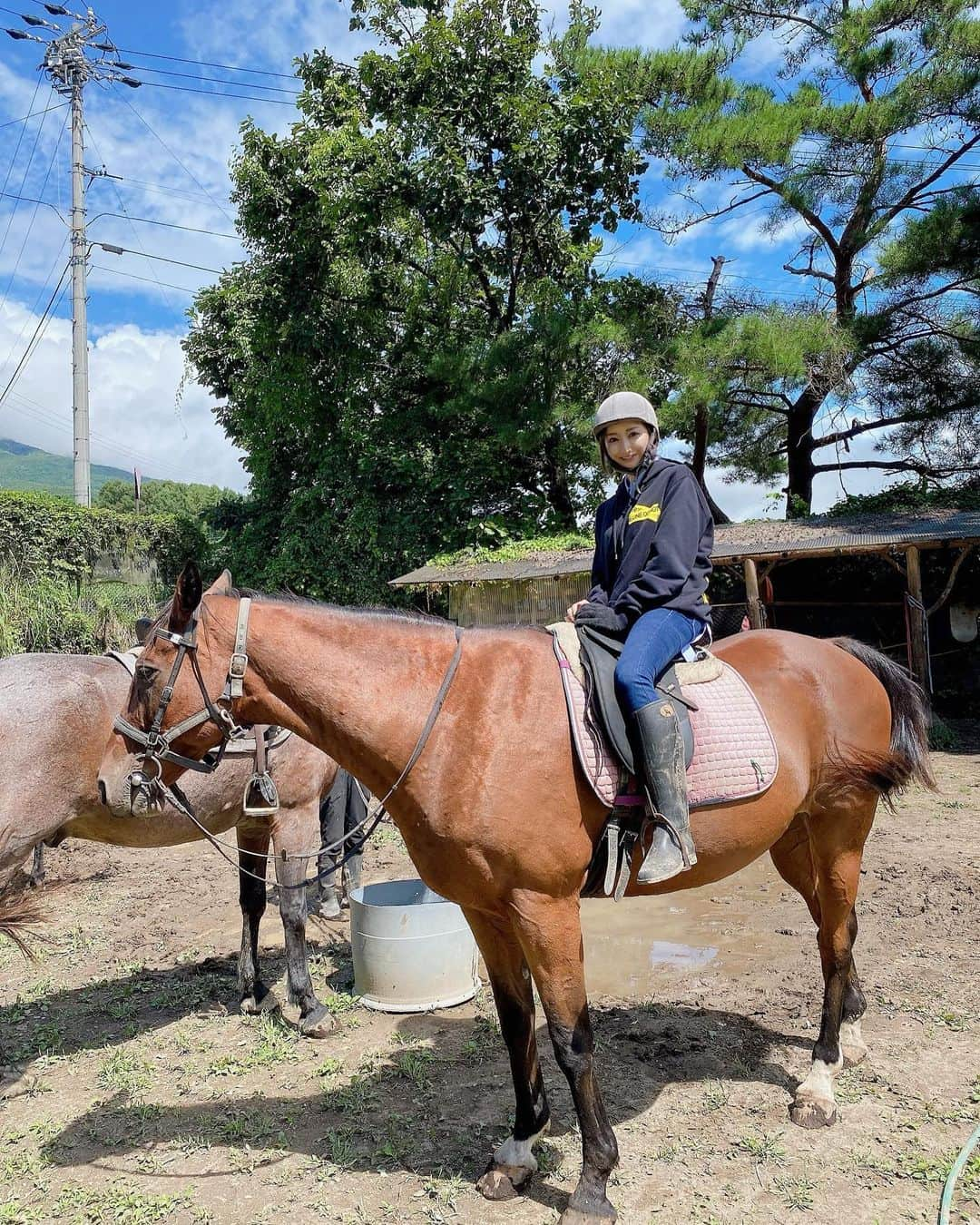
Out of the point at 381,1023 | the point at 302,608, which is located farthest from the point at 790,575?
the point at 302,608

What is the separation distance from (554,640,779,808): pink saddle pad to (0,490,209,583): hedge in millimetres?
15787

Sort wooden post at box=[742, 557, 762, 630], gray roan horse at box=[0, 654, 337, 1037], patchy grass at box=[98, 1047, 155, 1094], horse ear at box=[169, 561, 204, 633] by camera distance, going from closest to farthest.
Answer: horse ear at box=[169, 561, 204, 633], patchy grass at box=[98, 1047, 155, 1094], gray roan horse at box=[0, 654, 337, 1037], wooden post at box=[742, 557, 762, 630]

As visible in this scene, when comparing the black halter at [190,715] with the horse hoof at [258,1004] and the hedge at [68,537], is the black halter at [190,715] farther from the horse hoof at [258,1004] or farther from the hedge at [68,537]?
the hedge at [68,537]

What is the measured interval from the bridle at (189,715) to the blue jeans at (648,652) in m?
1.23

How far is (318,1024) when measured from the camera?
13.5 ft

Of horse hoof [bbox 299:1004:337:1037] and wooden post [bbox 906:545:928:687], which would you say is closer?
horse hoof [bbox 299:1004:337:1037]

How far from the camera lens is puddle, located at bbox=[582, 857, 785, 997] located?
181 inches

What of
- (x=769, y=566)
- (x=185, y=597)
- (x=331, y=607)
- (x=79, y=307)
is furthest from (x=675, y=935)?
(x=79, y=307)

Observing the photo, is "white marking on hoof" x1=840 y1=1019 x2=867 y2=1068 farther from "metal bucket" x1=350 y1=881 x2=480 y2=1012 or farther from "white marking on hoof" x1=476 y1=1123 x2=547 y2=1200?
"metal bucket" x1=350 y1=881 x2=480 y2=1012

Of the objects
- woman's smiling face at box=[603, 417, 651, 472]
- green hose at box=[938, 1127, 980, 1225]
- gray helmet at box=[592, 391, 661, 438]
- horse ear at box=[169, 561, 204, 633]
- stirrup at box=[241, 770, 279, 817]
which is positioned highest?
gray helmet at box=[592, 391, 661, 438]

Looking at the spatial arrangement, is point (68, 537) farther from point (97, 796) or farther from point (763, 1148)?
point (763, 1148)

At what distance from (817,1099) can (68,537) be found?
1715 centimetres

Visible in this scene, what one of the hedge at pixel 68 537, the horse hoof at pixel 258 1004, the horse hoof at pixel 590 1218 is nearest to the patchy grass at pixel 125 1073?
the horse hoof at pixel 258 1004

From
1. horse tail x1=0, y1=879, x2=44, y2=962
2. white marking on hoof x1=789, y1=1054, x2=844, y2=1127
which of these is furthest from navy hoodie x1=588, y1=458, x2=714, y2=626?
horse tail x1=0, y1=879, x2=44, y2=962
